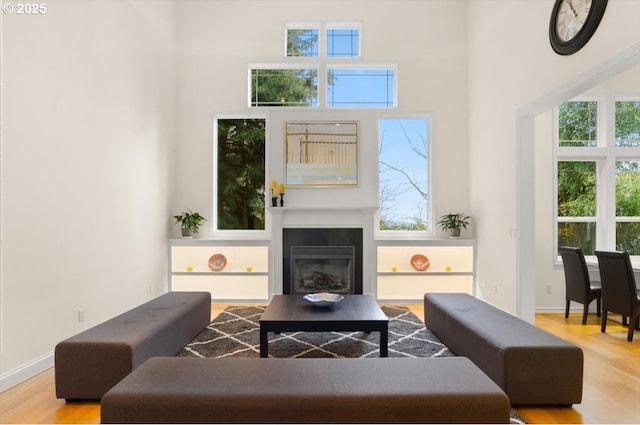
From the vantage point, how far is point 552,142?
16.4 ft

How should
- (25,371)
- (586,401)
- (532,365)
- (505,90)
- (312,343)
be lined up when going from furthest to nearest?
(505,90) → (312,343) → (25,371) → (586,401) → (532,365)

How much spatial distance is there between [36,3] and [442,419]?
3880mm

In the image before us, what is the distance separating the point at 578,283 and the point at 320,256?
121 inches

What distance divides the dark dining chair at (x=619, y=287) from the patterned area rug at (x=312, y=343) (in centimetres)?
185

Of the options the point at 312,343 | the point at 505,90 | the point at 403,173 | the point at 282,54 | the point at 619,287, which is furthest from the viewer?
the point at 403,173

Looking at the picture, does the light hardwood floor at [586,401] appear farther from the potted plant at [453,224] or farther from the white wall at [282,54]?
the white wall at [282,54]

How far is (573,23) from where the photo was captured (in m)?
→ 3.29

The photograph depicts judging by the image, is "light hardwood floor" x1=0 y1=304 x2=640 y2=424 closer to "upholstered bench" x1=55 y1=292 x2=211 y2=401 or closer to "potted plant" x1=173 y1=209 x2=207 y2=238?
"upholstered bench" x1=55 y1=292 x2=211 y2=401

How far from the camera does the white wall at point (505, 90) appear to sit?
10.4 feet

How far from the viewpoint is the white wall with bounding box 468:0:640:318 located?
3180mm

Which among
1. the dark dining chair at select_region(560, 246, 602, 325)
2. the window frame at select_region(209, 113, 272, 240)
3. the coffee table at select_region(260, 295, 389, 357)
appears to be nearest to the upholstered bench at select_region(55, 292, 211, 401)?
the coffee table at select_region(260, 295, 389, 357)

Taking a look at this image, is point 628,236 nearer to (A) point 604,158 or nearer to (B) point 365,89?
(A) point 604,158

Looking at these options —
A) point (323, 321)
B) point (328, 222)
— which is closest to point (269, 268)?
point (328, 222)

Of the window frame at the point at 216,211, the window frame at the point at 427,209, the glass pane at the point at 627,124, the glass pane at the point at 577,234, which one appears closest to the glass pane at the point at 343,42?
the window frame at the point at 427,209
